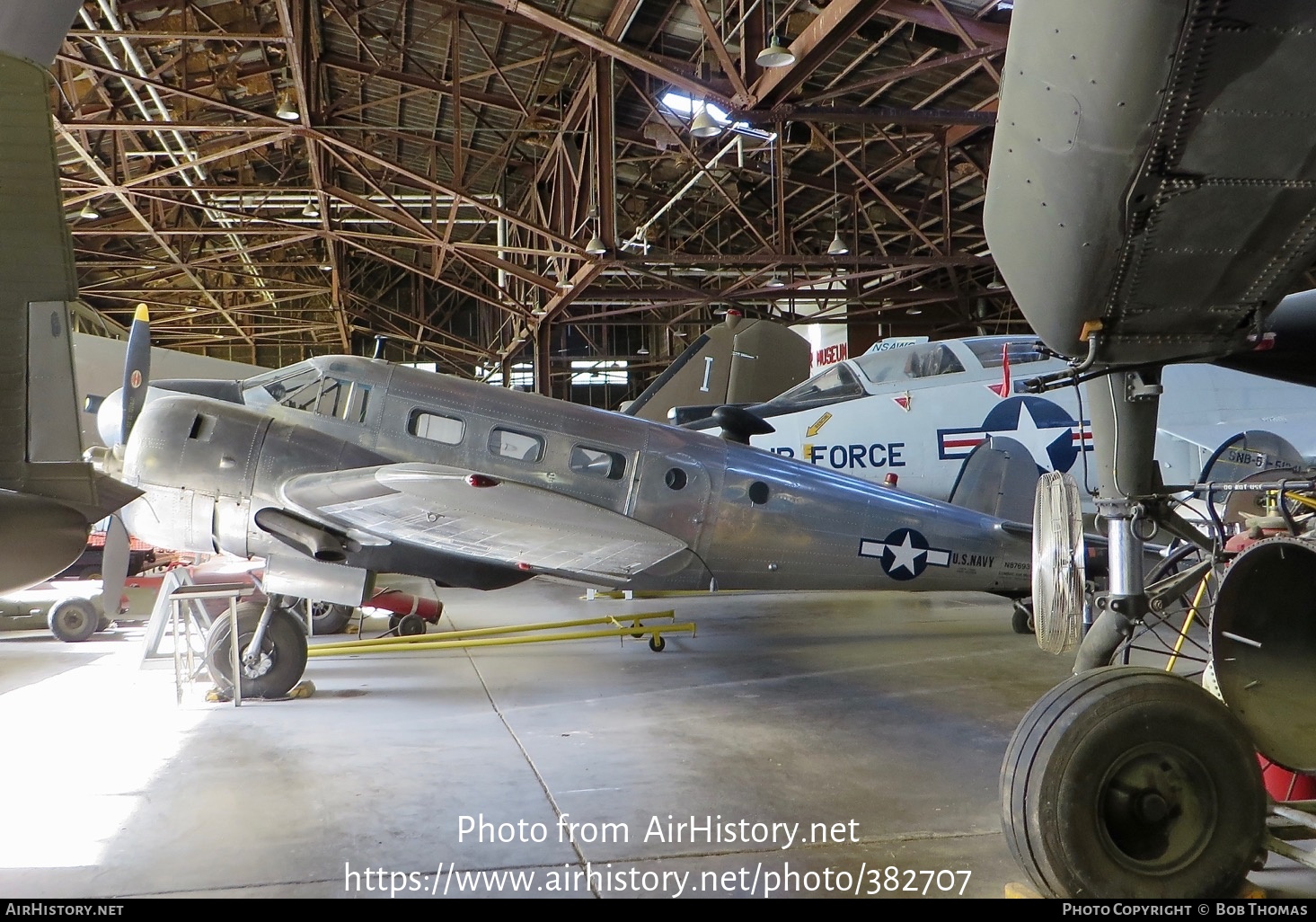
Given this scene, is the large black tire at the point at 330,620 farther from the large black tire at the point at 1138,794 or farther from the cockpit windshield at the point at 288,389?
the large black tire at the point at 1138,794

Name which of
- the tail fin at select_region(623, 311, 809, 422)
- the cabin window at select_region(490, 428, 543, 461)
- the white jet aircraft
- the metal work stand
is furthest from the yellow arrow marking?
the metal work stand

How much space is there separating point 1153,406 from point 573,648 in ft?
21.8

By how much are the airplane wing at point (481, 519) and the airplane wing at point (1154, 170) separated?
4.15 m

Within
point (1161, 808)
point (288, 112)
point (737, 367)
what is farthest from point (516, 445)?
point (288, 112)

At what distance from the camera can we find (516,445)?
307 inches

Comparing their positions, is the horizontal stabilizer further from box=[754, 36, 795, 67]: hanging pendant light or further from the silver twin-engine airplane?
box=[754, 36, 795, 67]: hanging pendant light

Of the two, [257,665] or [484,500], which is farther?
[257,665]

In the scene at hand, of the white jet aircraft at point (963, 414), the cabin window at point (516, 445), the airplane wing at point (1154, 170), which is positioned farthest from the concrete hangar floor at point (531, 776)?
the white jet aircraft at point (963, 414)

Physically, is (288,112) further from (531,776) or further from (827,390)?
(531,776)

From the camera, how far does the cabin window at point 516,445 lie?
7785mm

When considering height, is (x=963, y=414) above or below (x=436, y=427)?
above

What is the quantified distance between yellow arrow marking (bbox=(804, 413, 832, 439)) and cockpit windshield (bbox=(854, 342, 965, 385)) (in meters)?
0.70

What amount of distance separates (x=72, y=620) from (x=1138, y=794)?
34.4 feet

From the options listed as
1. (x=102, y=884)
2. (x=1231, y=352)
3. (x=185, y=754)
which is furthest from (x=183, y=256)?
(x=1231, y=352)
